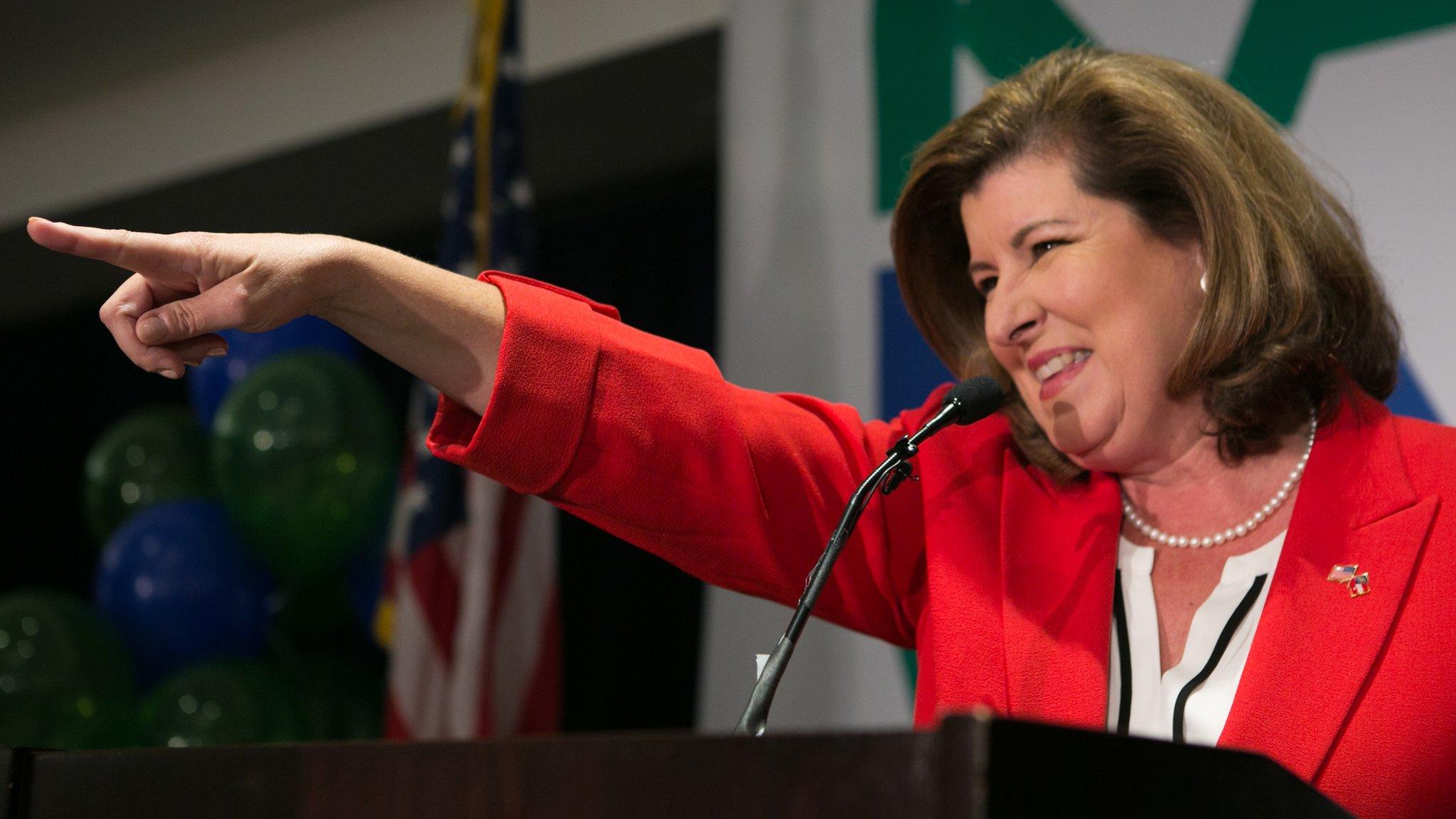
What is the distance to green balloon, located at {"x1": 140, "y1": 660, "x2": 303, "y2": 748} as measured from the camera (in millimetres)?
2961

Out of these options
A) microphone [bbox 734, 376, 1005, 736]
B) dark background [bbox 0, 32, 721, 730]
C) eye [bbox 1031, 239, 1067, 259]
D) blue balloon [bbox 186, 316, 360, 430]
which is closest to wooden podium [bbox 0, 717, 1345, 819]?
microphone [bbox 734, 376, 1005, 736]

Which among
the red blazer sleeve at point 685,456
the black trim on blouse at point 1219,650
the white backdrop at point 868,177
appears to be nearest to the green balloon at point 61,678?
the white backdrop at point 868,177

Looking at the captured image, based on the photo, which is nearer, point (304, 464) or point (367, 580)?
point (304, 464)

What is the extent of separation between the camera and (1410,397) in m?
2.32

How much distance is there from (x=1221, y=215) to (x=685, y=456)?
634 mm

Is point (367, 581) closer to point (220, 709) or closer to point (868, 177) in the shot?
point (220, 709)

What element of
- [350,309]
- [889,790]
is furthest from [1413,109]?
[889,790]

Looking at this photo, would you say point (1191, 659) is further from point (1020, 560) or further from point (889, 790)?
point (889, 790)

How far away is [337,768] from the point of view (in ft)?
2.60

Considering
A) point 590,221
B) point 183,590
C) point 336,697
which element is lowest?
point 336,697

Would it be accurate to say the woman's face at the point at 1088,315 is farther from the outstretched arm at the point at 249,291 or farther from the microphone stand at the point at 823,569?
the outstretched arm at the point at 249,291

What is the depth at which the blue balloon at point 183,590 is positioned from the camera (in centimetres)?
325

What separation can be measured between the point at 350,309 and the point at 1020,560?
717 mm

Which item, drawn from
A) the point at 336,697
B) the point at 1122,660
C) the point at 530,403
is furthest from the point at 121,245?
the point at 336,697
